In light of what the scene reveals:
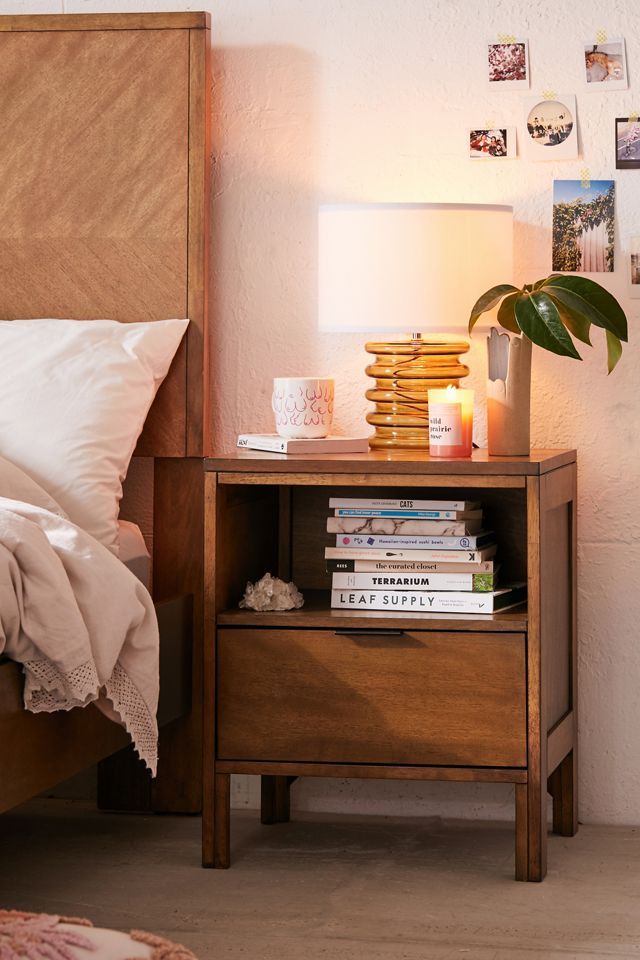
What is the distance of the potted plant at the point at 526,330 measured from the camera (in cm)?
203

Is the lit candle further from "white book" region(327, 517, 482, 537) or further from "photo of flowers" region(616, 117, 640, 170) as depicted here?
"photo of flowers" region(616, 117, 640, 170)

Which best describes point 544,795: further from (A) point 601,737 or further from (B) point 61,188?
(B) point 61,188

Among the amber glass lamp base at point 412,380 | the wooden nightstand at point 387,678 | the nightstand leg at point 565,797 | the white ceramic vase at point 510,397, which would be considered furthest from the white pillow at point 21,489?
the nightstand leg at point 565,797

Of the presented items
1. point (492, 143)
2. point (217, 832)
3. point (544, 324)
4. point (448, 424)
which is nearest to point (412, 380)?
point (448, 424)

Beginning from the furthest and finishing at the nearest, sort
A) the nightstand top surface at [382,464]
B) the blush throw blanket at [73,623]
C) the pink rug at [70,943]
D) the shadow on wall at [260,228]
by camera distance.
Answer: the shadow on wall at [260,228] < the nightstand top surface at [382,464] < the blush throw blanket at [73,623] < the pink rug at [70,943]

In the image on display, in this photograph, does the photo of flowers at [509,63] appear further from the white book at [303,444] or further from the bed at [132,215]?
the white book at [303,444]

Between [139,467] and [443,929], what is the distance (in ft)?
3.66

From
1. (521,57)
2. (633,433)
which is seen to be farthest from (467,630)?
(521,57)

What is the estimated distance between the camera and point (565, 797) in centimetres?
231

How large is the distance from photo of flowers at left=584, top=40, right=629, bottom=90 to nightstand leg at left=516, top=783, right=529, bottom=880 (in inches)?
51.3

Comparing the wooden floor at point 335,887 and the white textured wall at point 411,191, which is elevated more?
the white textured wall at point 411,191

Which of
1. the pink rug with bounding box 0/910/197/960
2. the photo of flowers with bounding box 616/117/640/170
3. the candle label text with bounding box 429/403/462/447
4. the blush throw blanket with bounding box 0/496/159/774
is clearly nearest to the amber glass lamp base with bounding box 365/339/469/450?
the candle label text with bounding box 429/403/462/447

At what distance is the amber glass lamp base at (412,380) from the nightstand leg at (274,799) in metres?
0.68

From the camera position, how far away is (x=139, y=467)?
254cm
